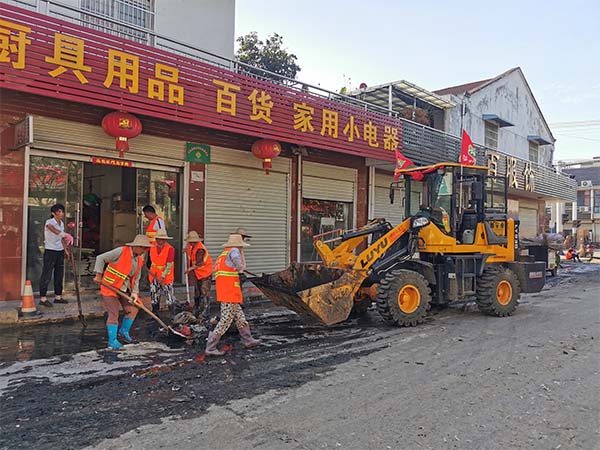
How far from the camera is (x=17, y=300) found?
7906 millimetres

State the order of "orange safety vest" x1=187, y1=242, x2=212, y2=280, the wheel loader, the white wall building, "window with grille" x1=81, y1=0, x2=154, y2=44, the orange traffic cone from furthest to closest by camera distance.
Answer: the white wall building
"window with grille" x1=81, y1=0, x2=154, y2=44
"orange safety vest" x1=187, y1=242, x2=212, y2=280
the orange traffic cone
the wheel loader

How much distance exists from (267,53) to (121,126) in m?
16.3

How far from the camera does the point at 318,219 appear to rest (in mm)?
13664

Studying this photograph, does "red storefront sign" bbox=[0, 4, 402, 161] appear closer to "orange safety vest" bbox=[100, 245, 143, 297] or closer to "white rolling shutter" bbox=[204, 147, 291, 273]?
"white rolling shutter" bbox=[204, 147, 291, 273]

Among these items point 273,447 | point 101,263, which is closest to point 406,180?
point 101,263

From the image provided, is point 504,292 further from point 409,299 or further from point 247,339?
point 247,339

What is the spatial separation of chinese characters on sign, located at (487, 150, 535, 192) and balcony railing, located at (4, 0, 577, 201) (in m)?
0.09

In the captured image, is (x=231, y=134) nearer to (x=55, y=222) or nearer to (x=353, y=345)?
(x=55, y=222)

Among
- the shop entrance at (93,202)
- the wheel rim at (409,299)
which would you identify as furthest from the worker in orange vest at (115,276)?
the wheel rim at (409,299)

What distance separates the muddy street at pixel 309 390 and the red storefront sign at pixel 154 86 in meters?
4.08

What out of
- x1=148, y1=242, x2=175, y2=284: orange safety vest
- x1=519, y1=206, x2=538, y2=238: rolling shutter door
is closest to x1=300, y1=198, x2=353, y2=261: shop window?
x1=148, y1=242, x2=175, y2=284: orange safety vest

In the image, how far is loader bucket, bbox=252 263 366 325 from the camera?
643 cm

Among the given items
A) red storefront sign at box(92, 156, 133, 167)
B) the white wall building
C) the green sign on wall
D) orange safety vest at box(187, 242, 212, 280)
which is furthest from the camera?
the white wall building

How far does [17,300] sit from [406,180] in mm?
7548
